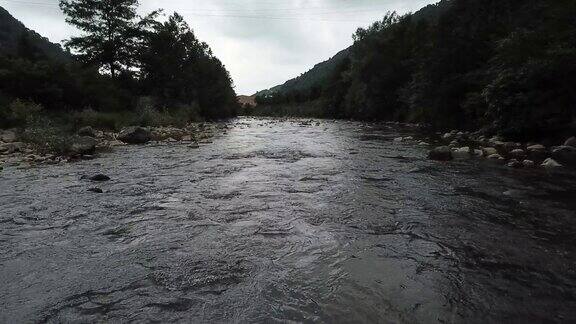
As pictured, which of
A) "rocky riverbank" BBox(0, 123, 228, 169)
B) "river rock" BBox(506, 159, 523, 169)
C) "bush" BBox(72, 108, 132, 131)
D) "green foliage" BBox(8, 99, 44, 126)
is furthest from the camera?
"bush" BBox(72, 108, 132, 131)

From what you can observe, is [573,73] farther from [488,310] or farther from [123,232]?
[123,232]

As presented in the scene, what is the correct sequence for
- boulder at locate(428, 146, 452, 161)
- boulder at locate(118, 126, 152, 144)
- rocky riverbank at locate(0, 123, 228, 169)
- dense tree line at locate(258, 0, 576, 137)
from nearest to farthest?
rocky riverbank at locate(0, 123, 228, 169)
boulder at locate(428, 146, 452, 161)
dense tree line at locate(258, 0, 576, 137)
boulder at locate(118, 126, 152, 144)

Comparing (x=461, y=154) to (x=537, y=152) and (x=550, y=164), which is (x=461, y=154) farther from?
(x=550, y=164)

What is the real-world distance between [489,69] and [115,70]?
3336 centimetres

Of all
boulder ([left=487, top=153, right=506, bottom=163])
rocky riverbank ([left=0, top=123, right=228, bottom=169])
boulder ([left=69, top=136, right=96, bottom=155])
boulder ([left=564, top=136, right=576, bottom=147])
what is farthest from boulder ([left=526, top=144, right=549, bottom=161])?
boulder ([left=69, top=136, right=96, bottom=155])

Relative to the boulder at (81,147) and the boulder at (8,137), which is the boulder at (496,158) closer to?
the boulder at (81,147)

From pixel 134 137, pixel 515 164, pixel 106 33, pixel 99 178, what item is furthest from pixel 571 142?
pixel 106 33

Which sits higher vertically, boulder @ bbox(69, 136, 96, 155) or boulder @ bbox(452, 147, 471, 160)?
boulder @ bbox(69, 136, 96, 155)

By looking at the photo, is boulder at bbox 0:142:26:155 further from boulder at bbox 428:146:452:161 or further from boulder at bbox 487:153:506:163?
boulder at bbox 487:153:506:163

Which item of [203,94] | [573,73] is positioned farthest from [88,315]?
[203,94]

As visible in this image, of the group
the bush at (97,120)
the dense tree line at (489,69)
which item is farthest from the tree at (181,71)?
the dense tree line at (489,69)

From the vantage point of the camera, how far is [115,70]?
3812 centimetres

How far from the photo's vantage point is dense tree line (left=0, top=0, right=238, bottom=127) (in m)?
22.2

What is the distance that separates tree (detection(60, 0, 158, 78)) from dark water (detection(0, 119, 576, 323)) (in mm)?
31337
